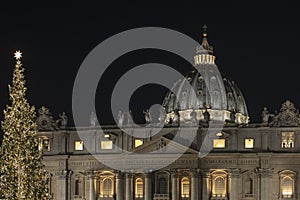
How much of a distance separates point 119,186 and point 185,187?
6.81m

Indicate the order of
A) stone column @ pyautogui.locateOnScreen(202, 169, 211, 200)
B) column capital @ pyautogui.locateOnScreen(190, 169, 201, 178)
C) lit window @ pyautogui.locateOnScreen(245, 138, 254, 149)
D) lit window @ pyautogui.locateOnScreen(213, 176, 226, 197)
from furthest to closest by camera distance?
lit window @ pyautogui.locateOnScreen(245, 138, 254, 149) < lit window @ pyautogui.locateOnScreen(213, 176, 226, 197) < stone column @ pyautogui.locateOnScreen(202, 169, 211, 200) < column capital @ pyautogui.locateOnScreen(190, 169, 201, 178)

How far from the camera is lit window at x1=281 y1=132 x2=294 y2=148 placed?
9300 centimetres

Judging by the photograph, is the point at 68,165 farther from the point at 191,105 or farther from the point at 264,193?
the point at 191,105

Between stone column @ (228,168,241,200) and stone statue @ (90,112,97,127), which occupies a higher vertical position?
stone statue @ (90,112,97,127)

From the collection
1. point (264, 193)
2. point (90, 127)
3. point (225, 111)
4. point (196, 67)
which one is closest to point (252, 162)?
point (264, 193)

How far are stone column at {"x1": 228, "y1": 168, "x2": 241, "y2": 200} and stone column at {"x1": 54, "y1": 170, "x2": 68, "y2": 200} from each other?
56.7 feet

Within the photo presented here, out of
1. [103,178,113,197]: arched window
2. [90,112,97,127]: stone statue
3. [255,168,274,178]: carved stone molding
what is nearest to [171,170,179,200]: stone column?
[103,178,113,197]: arched window

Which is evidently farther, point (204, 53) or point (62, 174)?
point (204, 53)

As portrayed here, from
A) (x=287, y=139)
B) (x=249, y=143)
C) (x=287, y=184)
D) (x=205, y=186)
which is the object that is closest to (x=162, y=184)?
(x=205, y=186)

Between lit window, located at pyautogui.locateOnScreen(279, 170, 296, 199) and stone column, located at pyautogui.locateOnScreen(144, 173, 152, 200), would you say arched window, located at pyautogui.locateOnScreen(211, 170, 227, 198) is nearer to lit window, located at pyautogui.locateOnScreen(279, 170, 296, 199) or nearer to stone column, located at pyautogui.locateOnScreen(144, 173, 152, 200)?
lit window, located at pyautogui.locateOnScreen(279, 170, 296, 199)

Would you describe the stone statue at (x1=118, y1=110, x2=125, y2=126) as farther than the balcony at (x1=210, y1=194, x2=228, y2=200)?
Yes

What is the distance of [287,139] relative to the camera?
93.1 metres

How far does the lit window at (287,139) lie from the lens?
93000mm

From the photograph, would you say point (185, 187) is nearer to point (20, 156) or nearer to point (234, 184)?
point (234, 184)
